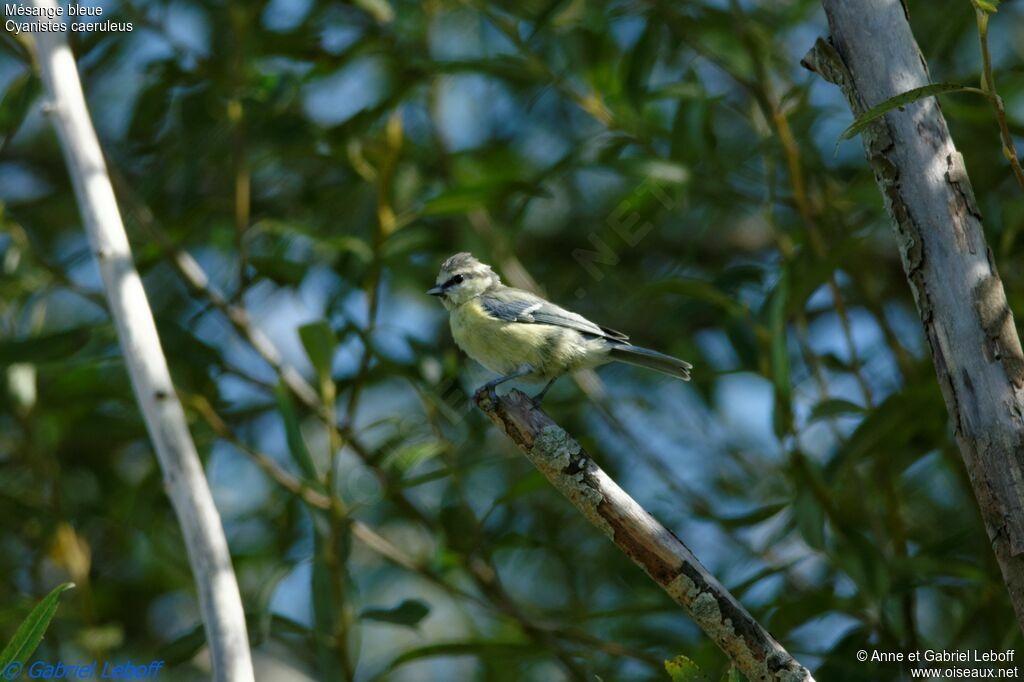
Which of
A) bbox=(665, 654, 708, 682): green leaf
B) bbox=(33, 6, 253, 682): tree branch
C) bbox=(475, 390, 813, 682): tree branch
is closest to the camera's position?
bbox=(665, 654, 708, 682): green leaf

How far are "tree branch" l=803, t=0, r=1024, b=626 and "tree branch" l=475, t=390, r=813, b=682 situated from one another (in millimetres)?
425

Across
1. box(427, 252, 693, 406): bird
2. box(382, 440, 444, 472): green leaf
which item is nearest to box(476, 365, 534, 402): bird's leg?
box(427, 252, 693, 406): bird

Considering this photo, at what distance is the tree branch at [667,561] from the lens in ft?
6.26

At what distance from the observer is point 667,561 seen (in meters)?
1.95

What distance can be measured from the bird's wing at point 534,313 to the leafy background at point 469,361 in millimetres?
281

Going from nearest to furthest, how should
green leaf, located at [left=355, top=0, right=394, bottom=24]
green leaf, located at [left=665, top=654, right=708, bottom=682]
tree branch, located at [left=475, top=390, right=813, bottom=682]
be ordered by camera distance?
green leaf, located at [left=665, top=654, right=708, bottom=682] → tree branch, located at [left=475, top=390, right=813, bottom=682] → green leaf, located at [left=355, top=0, right=394, bottom=24]

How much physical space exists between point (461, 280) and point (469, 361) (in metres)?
0.57

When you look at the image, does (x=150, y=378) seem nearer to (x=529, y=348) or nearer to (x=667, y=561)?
(x=667, y=561)

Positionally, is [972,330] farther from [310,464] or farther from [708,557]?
[708,557]

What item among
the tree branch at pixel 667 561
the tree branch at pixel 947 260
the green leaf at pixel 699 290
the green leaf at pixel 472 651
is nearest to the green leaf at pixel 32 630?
the tree branch at pixel 667 561

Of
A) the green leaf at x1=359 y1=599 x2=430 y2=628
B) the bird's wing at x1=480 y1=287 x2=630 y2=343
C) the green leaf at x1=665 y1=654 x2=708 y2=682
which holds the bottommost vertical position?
the green leaf at x1=665 y1=654 x2=708 y2=682

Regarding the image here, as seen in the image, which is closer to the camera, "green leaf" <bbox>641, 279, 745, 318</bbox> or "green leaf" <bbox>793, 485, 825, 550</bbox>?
"green leaf" <bbox>793, 485, 825, 550</bbox>

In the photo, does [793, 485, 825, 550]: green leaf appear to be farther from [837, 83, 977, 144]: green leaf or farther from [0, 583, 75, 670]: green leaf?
[0, 583, 75, 670]: green leaf

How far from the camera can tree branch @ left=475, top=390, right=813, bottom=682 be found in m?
1.91
